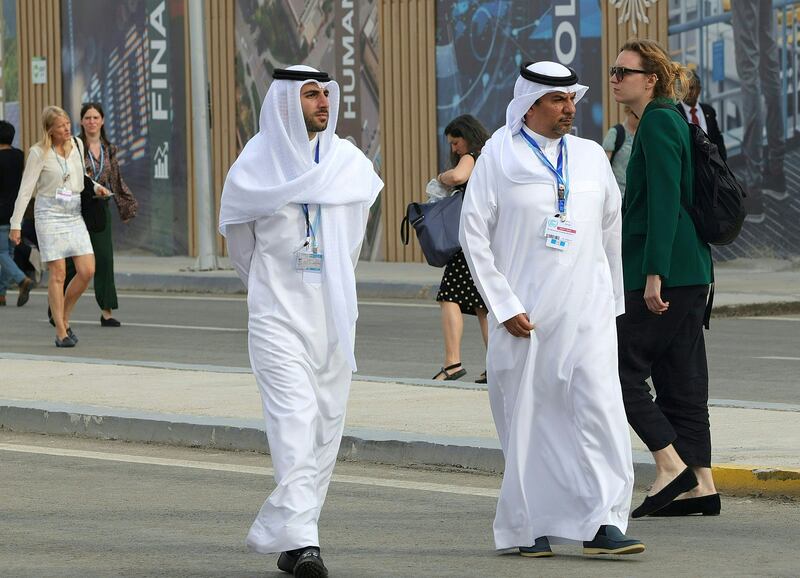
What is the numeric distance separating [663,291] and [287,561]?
1.97 m

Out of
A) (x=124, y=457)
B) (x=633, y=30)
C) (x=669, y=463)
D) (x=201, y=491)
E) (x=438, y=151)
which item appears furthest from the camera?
(x=438, y=151)

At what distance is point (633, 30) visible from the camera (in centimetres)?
2133

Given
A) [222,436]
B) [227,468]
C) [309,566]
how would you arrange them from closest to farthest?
[309,566] → [227,468] → [222,436]

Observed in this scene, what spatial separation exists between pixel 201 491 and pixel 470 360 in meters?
5.29

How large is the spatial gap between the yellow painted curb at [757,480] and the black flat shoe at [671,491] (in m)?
0.53

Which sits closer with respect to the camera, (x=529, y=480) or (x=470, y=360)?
(x=529, y=480)

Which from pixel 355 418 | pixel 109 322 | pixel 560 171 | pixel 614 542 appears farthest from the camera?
pixel 109 322

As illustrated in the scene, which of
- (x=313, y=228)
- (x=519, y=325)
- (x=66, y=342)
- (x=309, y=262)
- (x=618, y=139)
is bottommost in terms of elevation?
(x=66, y=342)

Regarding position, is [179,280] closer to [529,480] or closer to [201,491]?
[201,491]

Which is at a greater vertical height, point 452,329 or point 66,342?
point 452,329

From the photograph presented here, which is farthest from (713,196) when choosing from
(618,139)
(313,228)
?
(618,139)

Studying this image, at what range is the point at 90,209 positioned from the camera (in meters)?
14.9

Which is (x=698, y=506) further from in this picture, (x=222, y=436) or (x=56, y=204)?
(x=56, y=204)

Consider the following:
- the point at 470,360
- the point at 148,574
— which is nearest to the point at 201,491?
the point at 148,574
